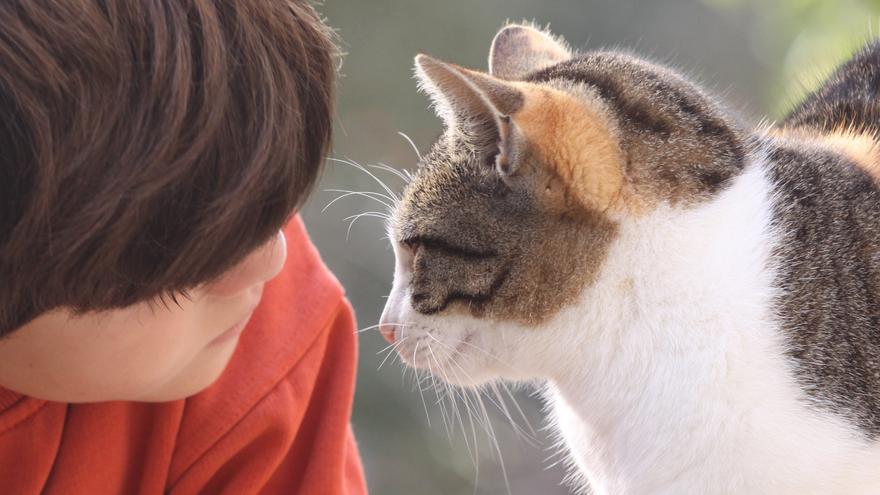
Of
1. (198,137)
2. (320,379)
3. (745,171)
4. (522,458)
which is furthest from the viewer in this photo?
(522,458)

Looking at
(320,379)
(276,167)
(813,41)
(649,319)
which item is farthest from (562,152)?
(813,41)

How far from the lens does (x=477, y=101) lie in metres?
0.85

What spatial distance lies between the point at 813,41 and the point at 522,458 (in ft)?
4.24

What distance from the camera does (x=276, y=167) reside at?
28.2 inches

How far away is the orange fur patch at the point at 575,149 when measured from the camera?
846mm

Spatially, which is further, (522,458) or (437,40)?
(437,40)

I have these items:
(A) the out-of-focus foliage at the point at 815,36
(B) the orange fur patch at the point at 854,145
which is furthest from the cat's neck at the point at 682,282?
(A) the out-of-focus foliage at the point at 815,36

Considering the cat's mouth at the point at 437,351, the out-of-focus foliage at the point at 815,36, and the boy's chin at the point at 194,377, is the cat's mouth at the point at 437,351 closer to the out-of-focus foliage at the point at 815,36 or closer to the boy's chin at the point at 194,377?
the boy's chin at the point at 194,377

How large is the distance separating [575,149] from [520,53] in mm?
281

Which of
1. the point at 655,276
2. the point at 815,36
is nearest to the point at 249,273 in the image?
the point at 655,276

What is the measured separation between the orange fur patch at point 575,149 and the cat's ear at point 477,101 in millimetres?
17

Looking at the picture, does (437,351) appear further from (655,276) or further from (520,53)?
(520,53)

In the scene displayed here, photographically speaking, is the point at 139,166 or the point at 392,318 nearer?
the point at 139,166

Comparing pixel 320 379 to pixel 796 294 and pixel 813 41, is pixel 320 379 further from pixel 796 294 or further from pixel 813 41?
pixel 813 41
